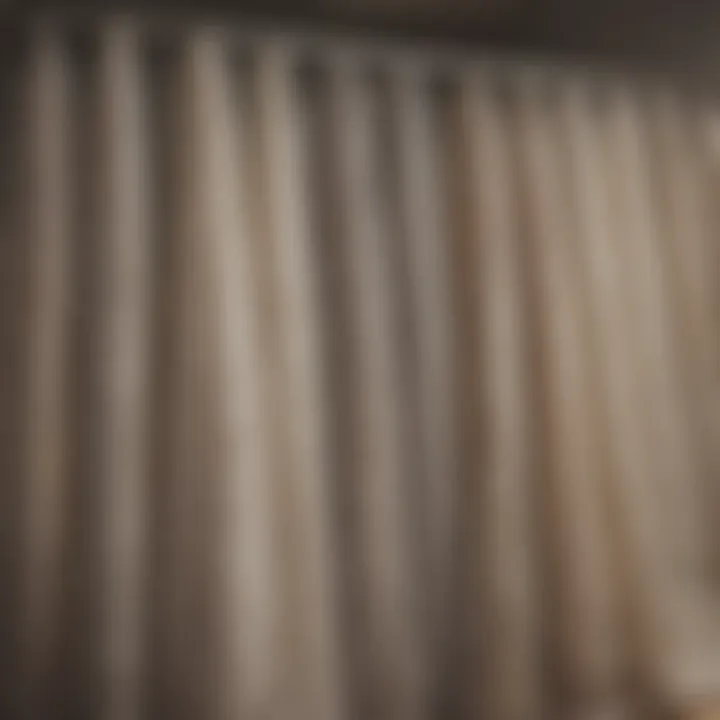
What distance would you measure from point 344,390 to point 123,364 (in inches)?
15.9

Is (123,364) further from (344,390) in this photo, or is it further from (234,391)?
(344,390)

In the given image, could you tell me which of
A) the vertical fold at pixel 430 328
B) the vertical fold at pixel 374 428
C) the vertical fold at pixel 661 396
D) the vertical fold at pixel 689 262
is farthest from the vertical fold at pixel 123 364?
the vertical fold at pixel 689 262

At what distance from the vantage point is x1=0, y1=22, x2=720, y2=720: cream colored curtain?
45.5 inches

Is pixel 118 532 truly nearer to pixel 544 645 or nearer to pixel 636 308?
pixel 544 645

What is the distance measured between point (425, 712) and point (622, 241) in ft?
3.36

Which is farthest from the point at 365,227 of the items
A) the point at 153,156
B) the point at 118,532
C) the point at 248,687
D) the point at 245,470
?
the point at 248,687

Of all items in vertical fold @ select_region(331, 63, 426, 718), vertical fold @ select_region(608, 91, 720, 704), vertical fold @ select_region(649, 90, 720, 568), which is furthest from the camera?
vertical fold @ select_region(649, 90, 720, 568)

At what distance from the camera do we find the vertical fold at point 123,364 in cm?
111

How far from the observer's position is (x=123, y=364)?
1.18 m

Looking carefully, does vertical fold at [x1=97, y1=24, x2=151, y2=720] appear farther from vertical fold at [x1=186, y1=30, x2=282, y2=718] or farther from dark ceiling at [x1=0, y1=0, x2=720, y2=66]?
dark ceiling at [x1=0, y1=0, x2=720, y2=66]

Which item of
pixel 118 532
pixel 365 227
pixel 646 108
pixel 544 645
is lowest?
pixel 544 645

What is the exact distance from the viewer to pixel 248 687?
1127 mm

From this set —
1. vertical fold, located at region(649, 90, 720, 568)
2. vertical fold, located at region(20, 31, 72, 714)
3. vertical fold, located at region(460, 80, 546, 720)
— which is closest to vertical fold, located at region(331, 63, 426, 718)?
vertical fold, located at region(460, 80, 546, 720)

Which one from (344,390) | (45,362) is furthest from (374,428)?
(45,362)
